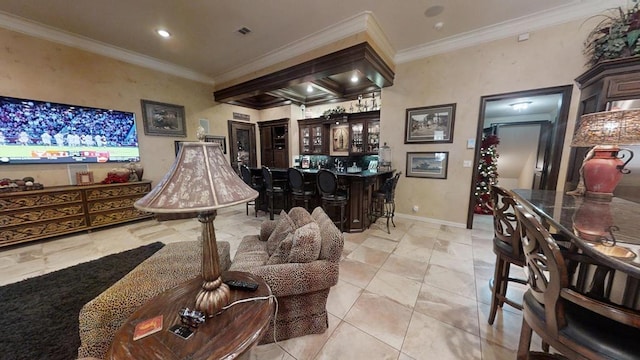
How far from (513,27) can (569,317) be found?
3.96 m

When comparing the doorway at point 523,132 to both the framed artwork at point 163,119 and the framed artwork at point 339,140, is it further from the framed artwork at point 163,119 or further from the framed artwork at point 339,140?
the framed artwork at point 163,119

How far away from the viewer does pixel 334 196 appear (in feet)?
11.0

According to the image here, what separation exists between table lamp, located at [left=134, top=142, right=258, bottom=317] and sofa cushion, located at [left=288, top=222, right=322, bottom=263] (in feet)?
1.71

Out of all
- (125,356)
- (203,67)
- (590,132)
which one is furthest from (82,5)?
(590,132)

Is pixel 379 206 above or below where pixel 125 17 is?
below

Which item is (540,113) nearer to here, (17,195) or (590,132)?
(590,132)

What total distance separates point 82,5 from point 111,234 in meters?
3.32

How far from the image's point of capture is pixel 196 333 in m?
0.83

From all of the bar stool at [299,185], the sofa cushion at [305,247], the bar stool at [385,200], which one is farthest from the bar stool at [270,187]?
the sofa cushion at [305,247]

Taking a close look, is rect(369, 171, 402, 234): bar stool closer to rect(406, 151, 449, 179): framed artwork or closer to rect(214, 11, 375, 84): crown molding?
rect(406, 151, 449, 179): framed artwork

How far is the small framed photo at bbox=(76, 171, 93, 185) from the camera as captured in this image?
3504 millimetres

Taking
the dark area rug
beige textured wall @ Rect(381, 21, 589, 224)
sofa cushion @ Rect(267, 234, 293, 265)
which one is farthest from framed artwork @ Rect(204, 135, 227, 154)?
sofa cushion @ Rect(267, 234, 293, 265)

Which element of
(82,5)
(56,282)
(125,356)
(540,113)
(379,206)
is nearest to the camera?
(125,356)

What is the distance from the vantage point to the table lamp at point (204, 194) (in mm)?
815
